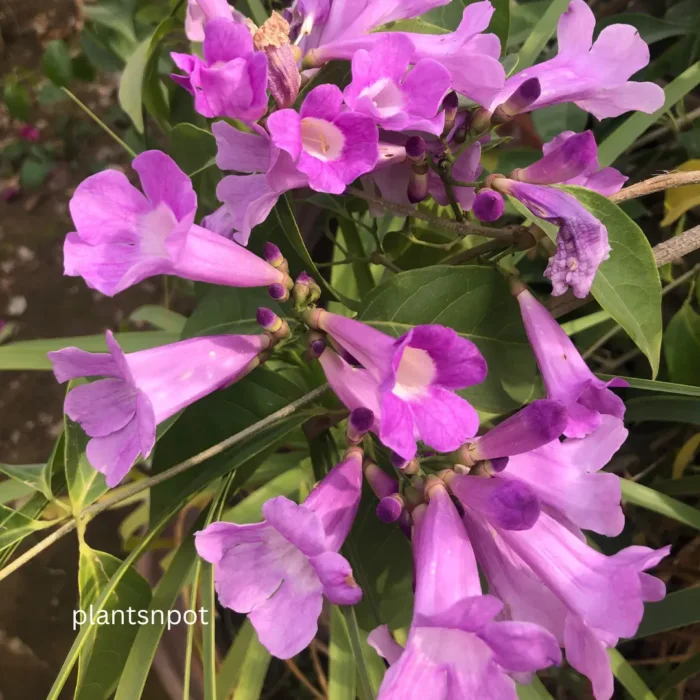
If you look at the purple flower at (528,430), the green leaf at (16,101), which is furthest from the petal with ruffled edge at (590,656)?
the green leaf at (16,101)

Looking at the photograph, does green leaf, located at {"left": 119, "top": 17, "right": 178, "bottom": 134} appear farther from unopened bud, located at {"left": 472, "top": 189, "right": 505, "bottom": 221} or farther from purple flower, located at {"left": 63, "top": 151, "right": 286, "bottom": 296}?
unopened bud, located at {"left": 472, "top": 189, "right": 505, "bottom": 221}

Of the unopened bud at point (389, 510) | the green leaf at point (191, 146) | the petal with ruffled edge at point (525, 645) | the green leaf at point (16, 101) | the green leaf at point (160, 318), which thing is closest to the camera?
the petal with ruffled edge at point (525, 645)

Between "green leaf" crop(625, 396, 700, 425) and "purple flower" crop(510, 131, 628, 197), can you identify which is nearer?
"purple flower" crop(510, 131, 628, 197)

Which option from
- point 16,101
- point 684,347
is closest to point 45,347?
point 684,347

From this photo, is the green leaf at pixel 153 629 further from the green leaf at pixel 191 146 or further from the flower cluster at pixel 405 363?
the green leaf at pixel 191 146

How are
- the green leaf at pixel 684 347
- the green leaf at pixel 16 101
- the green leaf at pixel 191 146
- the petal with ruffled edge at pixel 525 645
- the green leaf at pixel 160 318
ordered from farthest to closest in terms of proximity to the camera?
1. the green leaf at pixel 16 101
2. the green leaf at pixel 160 318
3. the green leaf at pixel 684 347
4. the green leaf at pixel 191 146
5. the petal with ruffled edge at pixel 525 645

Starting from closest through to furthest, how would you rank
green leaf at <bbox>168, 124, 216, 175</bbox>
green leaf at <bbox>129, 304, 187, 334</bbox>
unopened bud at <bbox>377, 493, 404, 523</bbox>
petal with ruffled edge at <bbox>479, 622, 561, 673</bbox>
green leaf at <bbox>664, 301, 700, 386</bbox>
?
petal with ruffled edge at <bbox>479, 622, 561, 673</bbox>, unopened bud at <bbox>377, 493, 404, 523</bbox>, green leaf at <bbox>168, 124, 216, 175</bbox>, green leaf at <bbox>664, 301, 700, 386</bbox>, green leaf at <bbox>129, 304, 187, 334</bbox>

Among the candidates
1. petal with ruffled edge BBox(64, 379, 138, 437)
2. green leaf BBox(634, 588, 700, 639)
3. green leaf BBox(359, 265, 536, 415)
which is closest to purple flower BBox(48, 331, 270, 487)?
petal with ruffled edge BBox(64, 379, 138, 437)
